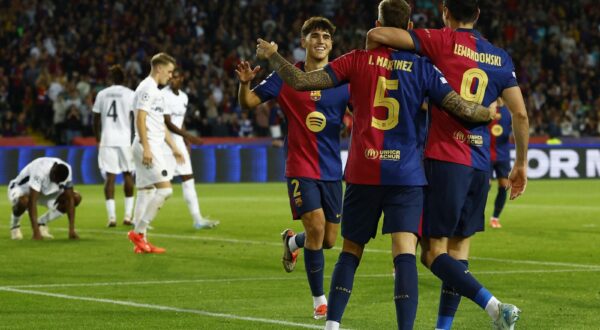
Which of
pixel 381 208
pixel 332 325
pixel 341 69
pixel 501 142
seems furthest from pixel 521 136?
pixel 501 142

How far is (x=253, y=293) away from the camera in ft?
37.3

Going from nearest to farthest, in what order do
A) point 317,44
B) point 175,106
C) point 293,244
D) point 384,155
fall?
1. point 384,155
2. point 317,44
3. point 293,244
4. point 175,106

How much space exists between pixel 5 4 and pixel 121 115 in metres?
19.0

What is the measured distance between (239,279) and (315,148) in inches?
98.3

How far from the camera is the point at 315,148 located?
10.5m

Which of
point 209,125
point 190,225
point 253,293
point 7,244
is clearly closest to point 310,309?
point 253,293

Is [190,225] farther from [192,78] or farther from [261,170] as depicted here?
[192,78]

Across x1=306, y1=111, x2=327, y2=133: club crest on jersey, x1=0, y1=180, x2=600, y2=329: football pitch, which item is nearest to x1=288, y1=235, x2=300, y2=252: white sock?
x1=0, y1=180, x2=600, y2=329: football pitch

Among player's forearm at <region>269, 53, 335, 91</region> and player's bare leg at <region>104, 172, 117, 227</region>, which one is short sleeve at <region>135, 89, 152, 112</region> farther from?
player's forearm at <region>269, 53, 335, 91</region>

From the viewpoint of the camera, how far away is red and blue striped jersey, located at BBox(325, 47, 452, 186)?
7.99 m

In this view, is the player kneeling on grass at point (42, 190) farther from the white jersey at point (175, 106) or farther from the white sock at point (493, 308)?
the white sock at point (493, 308)

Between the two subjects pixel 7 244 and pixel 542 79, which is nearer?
pixel 7 244

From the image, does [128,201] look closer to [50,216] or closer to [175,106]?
[175,106]

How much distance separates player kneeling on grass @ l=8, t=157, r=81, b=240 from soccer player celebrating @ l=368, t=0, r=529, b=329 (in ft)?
29.8
